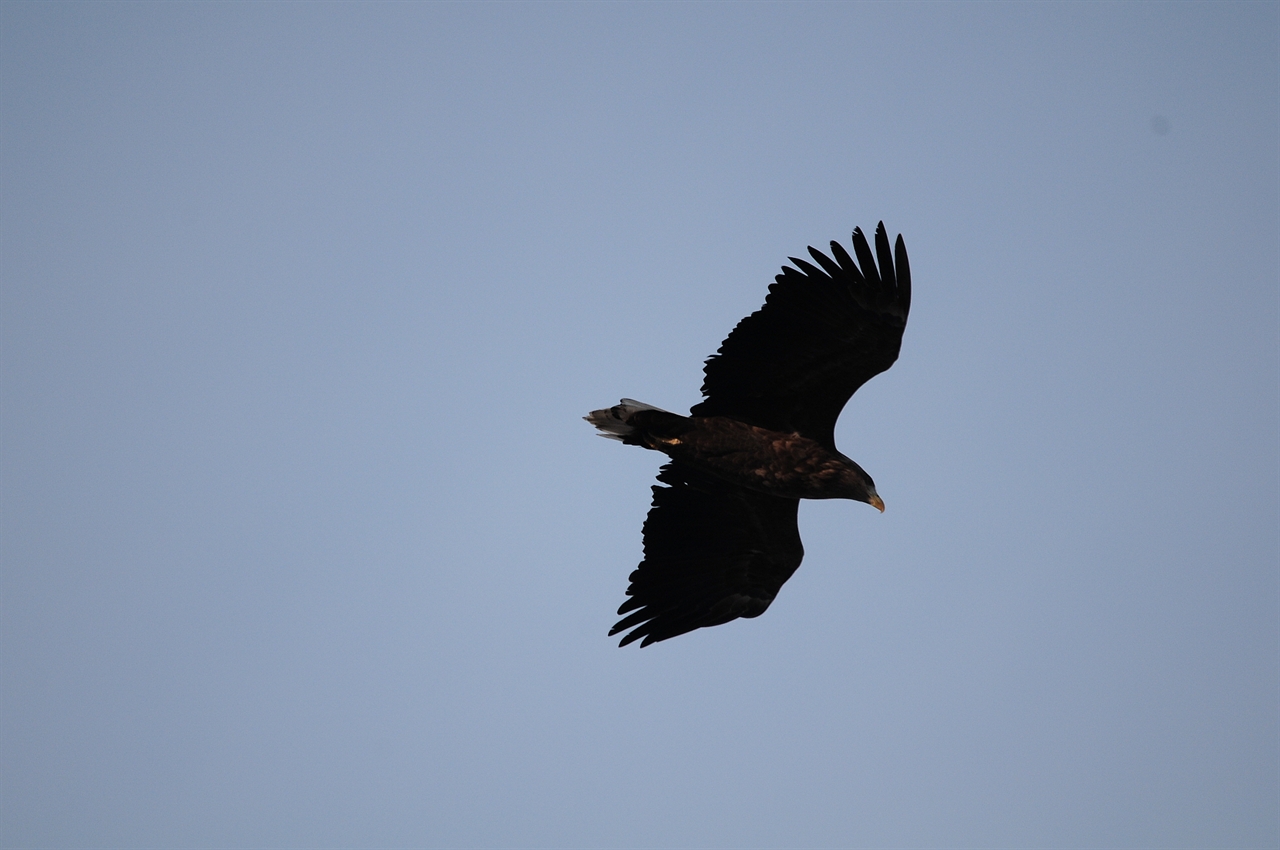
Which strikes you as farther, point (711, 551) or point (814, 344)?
point (711, 551)

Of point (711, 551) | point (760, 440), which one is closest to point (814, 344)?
point (760, 440)

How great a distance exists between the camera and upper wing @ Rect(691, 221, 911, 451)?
8.72 meters

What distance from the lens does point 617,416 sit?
31.2ft

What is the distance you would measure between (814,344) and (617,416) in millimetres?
1819

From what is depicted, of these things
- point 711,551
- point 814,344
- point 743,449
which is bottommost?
point 711,551

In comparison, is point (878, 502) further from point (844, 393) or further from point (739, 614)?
point (739, 614)

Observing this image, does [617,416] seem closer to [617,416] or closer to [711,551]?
[617,416]

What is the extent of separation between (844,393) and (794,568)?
2.17m

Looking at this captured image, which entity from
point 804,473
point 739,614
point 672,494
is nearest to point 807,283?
point 804,473

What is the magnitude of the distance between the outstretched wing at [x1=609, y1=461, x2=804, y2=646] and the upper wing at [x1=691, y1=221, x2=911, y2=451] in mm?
1127

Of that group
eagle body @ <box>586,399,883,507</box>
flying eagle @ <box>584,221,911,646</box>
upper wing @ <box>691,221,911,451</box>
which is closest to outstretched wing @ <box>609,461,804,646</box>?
flying eagle @ <box>584,221,911,646</box>

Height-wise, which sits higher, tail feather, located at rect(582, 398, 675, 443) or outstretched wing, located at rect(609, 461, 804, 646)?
tail feather, located at rect(582, 398, 675, 443)

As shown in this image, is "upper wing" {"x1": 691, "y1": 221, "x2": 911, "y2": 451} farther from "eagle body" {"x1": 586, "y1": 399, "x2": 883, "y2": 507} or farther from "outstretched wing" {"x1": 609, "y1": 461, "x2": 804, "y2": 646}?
"outstretched wing" {"x1": 609, "y1": 461, "x2": 804, "y2": 646}

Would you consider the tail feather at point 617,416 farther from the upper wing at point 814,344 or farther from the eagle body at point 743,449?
the upper wing at point 814,344
